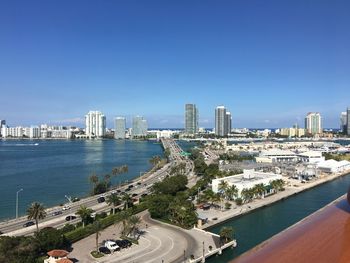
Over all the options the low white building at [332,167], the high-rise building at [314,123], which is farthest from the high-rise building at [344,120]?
the low white building at [332,167]

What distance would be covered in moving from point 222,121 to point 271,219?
5305 centimetres

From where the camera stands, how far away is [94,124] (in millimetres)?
66938

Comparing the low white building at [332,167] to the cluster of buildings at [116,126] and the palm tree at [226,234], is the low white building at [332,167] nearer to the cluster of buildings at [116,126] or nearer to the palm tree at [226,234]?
the palm tree at [226,234]

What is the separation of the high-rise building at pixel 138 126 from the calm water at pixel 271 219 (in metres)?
55.1

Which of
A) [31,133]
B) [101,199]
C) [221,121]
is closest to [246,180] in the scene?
[101,199]

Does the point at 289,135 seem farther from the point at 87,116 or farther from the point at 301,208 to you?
the point at 301,208

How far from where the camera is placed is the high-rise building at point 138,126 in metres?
67.9

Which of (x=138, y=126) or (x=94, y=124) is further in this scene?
(x=138, y=126)

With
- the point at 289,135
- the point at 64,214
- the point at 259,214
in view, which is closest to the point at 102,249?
the point at 64,214

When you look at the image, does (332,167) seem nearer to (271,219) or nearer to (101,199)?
(271,219)

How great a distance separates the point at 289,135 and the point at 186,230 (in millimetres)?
57049

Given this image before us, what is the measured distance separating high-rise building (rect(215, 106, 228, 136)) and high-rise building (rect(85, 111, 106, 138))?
2210 cm

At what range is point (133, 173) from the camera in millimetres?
20500

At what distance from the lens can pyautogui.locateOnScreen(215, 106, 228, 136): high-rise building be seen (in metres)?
61.3
